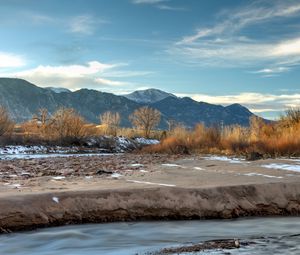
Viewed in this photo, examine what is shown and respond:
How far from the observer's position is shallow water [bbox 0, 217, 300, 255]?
8047mm

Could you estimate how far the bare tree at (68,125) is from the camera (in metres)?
52.3

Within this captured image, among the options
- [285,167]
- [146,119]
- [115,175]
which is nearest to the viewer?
[115,175]

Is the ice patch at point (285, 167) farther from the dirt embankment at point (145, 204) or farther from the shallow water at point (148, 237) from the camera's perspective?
the shallow water at point (148, 237)

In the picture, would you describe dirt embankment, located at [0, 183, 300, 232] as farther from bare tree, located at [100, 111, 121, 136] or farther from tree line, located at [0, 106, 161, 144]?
bare tree, located at [100, 111, 121, 136]

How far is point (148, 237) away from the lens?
29.3 feet

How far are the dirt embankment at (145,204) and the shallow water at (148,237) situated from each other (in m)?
0.33

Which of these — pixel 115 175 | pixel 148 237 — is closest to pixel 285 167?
pixel 115 175

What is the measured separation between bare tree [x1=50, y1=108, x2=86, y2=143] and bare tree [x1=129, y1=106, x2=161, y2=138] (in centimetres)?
2507

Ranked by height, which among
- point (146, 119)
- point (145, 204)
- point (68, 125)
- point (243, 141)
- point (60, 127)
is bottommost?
point (145, 204)

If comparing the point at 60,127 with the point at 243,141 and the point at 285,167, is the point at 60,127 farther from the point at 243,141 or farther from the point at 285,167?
the point at 285,167

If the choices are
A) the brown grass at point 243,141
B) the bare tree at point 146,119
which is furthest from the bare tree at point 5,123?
the bare tree at point 146,119

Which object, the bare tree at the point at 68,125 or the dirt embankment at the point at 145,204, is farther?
the bare tree at the point at 68,125

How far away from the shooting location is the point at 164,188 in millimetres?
10938

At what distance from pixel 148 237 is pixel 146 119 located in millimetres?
72012
